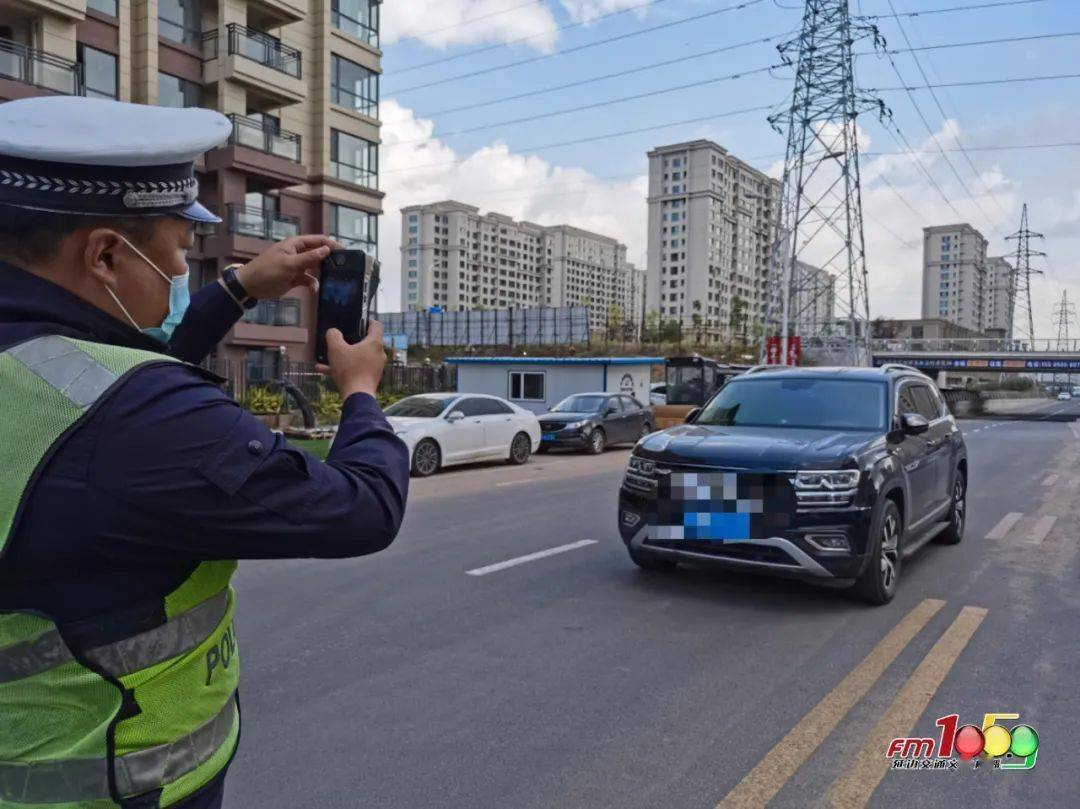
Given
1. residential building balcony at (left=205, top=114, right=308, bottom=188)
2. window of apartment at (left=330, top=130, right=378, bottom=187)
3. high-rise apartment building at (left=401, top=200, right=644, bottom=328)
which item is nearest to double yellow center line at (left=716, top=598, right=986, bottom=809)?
residential building balcony at (left=205, top=114, right=308, bottom=188)

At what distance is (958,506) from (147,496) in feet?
29.2

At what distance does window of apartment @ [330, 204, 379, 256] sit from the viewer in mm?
34281

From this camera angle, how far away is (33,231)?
1.36m

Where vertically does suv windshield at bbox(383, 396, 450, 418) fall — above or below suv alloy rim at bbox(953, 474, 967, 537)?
above

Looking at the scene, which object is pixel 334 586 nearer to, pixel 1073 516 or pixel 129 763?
pixel 129 763

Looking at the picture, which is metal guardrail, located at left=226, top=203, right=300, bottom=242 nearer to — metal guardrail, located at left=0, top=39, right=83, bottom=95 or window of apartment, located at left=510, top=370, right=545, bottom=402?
metal guardrail, located at left=0, top=39, right=83, bottom=95

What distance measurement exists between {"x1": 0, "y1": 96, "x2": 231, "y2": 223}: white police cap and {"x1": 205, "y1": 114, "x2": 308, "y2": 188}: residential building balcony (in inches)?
1168

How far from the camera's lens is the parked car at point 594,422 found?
19.9 m

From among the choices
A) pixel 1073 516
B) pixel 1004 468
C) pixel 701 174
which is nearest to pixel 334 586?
pixel 1073 516

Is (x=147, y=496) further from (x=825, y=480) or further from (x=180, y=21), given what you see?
(x=180, y=21)

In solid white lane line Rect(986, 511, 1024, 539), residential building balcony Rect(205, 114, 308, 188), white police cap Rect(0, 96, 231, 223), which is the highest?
residential building balcony Rect(205, 114, 308, 188)

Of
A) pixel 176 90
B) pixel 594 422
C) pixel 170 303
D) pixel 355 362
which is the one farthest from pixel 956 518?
pixel 176 90

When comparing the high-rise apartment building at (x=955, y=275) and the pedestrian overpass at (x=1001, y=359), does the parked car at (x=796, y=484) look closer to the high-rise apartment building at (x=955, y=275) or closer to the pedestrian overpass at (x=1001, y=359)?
the pedestrian overpass at (x=1001, y=359)

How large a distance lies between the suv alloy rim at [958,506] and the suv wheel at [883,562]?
2446mm
